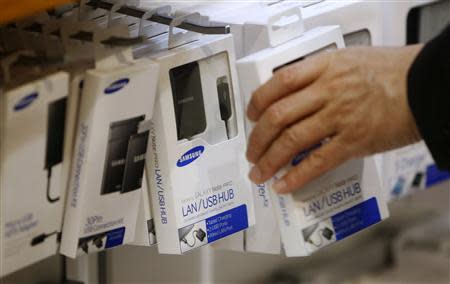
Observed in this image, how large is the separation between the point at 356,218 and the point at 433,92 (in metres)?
0.19

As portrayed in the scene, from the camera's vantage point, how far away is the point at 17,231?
2.59 ft

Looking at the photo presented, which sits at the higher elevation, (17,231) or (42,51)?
(42,51)

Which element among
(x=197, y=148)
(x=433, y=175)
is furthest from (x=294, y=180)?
(x=433, y=175)

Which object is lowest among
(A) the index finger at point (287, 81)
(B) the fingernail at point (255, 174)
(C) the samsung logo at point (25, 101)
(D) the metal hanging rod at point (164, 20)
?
(B) the fingernail at point (255, 174)

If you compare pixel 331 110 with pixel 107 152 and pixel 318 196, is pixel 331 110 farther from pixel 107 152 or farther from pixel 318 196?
pixel 107 152

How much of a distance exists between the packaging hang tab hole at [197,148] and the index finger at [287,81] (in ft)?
0.25

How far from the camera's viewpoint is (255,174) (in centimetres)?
89

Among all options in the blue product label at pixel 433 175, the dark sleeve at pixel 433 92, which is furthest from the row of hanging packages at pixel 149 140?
the blue product label at pixel 433 175

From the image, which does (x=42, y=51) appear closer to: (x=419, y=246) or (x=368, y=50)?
(x=368, y=50)

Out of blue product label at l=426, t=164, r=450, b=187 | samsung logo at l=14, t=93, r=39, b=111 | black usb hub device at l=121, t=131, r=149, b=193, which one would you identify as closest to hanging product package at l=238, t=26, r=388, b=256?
black usb hub device at l=121, t=131, r=149, b=193

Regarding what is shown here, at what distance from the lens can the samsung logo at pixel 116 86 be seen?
79cm

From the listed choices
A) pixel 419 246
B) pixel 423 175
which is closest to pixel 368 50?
pixel 423 175

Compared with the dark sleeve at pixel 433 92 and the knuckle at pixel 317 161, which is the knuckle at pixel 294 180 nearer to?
the knuckle at pixel 317 161

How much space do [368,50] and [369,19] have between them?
282 millimetres
